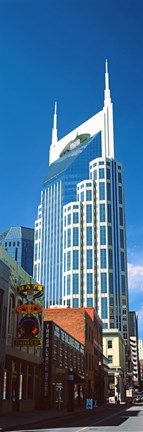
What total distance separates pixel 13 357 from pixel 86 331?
3340cm

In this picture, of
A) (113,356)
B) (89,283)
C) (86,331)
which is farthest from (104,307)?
(86,331)

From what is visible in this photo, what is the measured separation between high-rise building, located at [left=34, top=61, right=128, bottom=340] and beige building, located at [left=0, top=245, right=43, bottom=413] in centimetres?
11419

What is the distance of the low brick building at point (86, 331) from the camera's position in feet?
212

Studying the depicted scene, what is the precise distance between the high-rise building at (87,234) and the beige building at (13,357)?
11419 centimetres

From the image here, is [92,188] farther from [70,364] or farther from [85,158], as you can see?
[70,364]

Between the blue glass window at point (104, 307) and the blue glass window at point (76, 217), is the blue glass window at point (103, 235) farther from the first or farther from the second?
the blue glass window at point (104, 307)

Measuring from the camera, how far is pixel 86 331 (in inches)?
2675

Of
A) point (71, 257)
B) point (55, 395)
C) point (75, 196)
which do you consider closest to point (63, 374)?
point (55, 395)

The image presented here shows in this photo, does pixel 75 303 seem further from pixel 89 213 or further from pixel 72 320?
pixel 72 320

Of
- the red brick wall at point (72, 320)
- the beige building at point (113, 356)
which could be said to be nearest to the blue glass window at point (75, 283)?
the beige building at point (113, 356)

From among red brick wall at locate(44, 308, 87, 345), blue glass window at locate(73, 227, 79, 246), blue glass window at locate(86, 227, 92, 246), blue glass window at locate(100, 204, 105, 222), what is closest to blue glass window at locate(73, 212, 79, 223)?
blue glass window at locate(73, 227, 79, 246)

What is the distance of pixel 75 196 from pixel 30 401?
139883 millimetres

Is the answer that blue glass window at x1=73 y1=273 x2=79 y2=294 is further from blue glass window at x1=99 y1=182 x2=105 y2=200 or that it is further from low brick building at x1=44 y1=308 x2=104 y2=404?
low brick building at x1=44 y1=308 x2=104 y2=404

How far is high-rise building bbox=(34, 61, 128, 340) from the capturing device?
158 m
